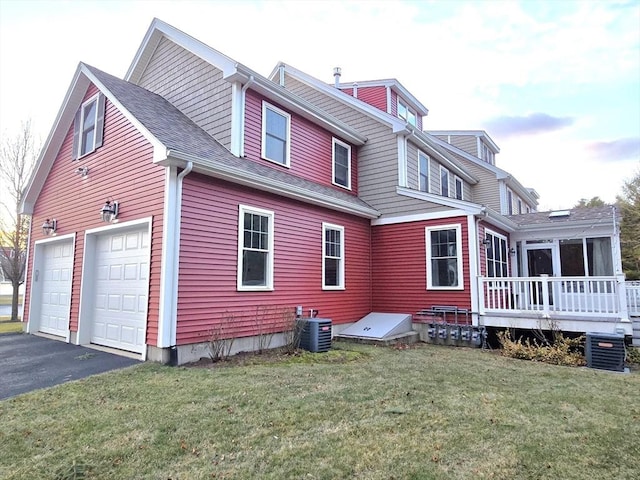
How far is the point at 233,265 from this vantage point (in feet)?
25.2

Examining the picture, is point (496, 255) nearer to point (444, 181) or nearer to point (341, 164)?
point (444, 181)

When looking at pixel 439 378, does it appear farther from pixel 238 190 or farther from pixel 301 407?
pixel 238 190

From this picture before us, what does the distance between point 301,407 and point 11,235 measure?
19.0 meters

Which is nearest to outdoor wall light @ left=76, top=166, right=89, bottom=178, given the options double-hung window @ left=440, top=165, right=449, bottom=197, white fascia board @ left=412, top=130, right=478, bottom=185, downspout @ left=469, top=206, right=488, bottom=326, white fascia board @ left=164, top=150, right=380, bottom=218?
white fascia board @ left=164, top=150, right=380, bottom=218

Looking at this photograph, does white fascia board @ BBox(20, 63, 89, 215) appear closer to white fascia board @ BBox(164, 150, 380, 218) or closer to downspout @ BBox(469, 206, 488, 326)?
white fascia board @ BBox(164, 150, 380, 218)

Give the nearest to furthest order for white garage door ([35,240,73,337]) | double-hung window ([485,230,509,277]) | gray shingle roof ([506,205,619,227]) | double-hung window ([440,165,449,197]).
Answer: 1. white garage door ([35,240,73,337])
2. double-hung window ([485,230,509,277])
3. gray shingle roof ([506,205,619,227])
4. double-hung window ([440,165,449,197])

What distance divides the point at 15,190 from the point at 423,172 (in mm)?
17196

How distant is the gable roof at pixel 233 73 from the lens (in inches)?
346

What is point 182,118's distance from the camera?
31.1 ft

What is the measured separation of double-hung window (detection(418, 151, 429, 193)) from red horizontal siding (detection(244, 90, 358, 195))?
7.39 feet

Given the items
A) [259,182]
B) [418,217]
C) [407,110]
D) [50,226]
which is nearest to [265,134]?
[259,182]

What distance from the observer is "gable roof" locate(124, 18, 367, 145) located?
8781 mm

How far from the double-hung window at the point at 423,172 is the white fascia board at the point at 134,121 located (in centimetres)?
873

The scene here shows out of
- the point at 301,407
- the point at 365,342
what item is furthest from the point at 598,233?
the point at 301,407
